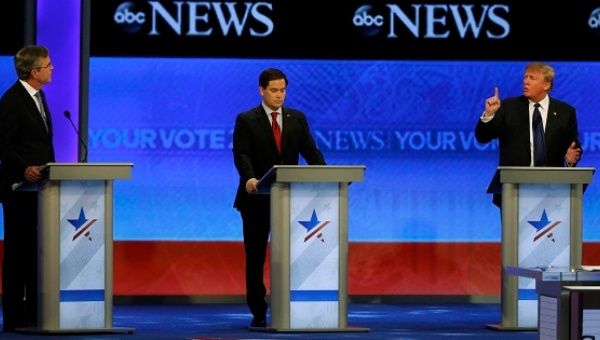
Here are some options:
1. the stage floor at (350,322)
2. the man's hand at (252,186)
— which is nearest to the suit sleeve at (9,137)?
the stage floor at (350,322)

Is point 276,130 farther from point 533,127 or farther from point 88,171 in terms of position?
point 533,127

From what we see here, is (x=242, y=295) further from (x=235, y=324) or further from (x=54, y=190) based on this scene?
(x=54, y=190)

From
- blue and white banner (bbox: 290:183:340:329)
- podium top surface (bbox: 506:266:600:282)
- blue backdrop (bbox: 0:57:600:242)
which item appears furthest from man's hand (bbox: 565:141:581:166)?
podium top surface (bbox: 506:266:600:282)

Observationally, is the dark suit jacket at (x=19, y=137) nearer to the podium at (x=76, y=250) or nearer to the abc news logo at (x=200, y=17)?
the podium at (x=76, y=250)

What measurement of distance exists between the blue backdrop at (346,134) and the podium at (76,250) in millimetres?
2891

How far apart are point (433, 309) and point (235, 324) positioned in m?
1.90

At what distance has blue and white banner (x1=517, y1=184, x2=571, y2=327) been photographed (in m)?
6.98

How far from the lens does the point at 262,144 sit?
720 cm

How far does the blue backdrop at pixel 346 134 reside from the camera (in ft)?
31.3

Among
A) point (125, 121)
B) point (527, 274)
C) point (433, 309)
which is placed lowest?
point (433, 309)

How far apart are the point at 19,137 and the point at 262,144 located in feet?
4.40

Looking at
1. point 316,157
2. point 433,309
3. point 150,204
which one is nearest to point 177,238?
point 150,204

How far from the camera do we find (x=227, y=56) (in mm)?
9539

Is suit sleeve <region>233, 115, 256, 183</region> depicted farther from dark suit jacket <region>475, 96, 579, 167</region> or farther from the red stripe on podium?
the red stripe on podium
